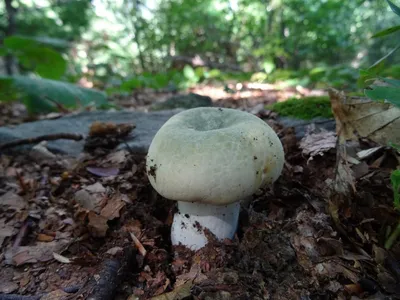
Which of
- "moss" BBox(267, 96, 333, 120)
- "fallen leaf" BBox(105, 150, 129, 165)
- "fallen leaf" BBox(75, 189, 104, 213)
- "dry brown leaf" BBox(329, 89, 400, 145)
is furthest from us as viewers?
"moss" BBox(267, 96, 333, 120)

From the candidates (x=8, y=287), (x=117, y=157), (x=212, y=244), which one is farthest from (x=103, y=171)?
(x=212, y=244)

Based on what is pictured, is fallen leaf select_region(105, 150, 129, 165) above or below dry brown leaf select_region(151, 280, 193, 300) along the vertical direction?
above

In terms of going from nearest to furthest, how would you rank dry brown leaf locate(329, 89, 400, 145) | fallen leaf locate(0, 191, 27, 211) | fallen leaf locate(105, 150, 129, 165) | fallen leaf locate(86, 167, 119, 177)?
dry brown leaf locate(329, 89, 400, 145), fallen leaf locate(0, 191, 27, 211), fallen leaf locate(86, 167, 119, 177), fallen leaf locate(105, 150, 129, 165)

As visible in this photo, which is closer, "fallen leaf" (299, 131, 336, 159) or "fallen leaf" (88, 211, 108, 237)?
"fallen leaf" (88, 211, 108, 237)

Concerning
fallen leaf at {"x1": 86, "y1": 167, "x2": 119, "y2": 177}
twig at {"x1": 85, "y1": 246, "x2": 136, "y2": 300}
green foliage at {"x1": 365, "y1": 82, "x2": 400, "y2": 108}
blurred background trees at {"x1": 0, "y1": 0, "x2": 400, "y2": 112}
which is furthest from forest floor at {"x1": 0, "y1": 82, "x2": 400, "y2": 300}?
blurred background trees at {"x1": 0, "y1": 0, "x2": 400, "y2": 112}

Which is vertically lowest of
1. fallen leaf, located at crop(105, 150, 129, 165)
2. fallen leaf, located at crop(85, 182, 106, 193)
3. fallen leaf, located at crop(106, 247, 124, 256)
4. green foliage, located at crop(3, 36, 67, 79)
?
fallen leaf, located at crop(106, 247, 124, 256)

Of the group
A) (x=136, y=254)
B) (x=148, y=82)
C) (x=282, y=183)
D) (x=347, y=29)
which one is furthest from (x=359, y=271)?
(x=347, y=29)

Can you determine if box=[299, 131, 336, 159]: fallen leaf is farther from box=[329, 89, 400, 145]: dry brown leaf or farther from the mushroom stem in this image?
the mushroom stem

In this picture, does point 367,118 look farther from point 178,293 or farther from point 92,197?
point 92,197
